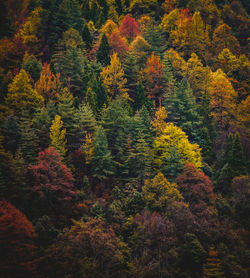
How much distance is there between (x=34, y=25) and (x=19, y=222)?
179 feet

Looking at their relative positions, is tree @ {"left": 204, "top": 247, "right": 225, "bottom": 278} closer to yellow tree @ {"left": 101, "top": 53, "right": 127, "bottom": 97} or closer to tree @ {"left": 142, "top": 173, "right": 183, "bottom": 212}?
tree @ {"left": 142, "top": 173, "right": 183, "bottom": 212}

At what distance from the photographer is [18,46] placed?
215 ft

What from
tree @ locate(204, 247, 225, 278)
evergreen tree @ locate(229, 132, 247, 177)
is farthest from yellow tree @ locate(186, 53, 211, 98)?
tree @ locate(204, 247, 225, 278)

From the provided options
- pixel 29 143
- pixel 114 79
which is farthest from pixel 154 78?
pixel 29 143

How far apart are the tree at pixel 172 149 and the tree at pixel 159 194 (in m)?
5.65

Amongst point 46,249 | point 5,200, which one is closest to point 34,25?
point 5,200

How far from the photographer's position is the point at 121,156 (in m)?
48.2

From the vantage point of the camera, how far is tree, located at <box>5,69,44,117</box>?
158 ft

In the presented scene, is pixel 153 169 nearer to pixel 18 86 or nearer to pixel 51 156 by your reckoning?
Result: pixel 51 156

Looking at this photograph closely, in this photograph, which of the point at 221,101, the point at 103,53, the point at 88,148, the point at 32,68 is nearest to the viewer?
the point at 88,148

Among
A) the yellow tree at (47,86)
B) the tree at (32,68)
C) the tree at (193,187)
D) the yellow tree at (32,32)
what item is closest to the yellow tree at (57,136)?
the yellow tree at (47,86)

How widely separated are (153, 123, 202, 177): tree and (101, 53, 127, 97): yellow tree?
13.2 m

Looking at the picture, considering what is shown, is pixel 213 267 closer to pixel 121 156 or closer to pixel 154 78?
pixel 121 156

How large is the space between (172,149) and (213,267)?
1770cm
